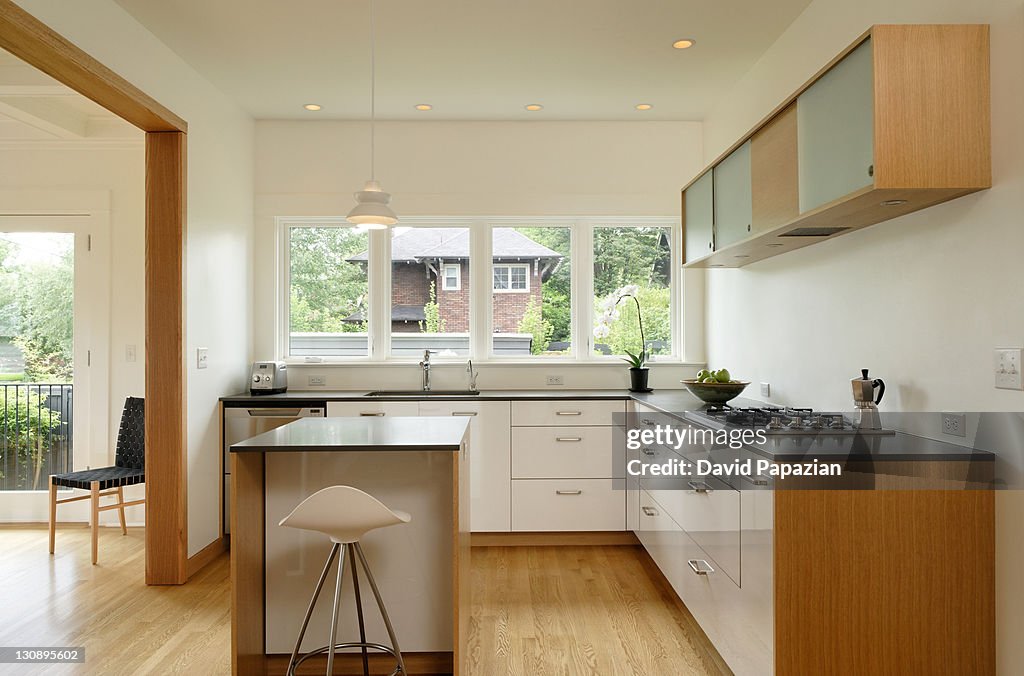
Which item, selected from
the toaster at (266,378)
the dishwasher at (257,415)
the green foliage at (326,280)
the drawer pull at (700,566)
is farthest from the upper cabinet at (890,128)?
the toaster at (266,378)

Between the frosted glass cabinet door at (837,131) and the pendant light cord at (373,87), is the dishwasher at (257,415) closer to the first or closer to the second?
the pendant light cord at (373,87)

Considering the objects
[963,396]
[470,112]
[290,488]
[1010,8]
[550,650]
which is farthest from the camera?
[470,112]

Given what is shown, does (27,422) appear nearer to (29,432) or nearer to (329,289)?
A: (29,432)

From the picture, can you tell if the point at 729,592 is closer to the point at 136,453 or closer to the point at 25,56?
the point at 25,56

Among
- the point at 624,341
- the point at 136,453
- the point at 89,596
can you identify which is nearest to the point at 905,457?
the point at 624,341

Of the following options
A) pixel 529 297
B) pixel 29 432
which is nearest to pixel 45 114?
pixel 29 432

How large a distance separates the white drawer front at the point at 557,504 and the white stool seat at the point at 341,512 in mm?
2037

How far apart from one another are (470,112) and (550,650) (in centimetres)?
330

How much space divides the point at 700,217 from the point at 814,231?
1009mm

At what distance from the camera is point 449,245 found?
473cm

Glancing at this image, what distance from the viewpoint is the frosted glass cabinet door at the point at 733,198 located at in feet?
9.48

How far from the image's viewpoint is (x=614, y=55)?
139 inches

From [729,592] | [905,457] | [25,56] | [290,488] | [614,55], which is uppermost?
[614,55]

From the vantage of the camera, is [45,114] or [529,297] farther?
[529,297]
